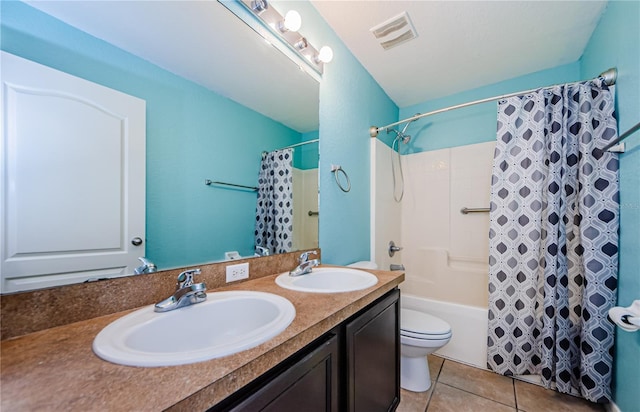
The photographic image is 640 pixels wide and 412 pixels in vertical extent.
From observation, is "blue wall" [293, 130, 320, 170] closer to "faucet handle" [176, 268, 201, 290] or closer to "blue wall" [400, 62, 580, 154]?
"faucet handle" [176, 268, 201, 290]

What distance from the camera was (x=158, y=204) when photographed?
0.86 m

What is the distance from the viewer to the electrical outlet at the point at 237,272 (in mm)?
1039

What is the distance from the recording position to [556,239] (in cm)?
154

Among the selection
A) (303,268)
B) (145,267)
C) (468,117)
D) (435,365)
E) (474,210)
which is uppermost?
(468,117)

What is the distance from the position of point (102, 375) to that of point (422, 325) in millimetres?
1665

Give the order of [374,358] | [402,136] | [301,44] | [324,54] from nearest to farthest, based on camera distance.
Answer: [374,358] → [301,44] → [324,54] → [402,136]

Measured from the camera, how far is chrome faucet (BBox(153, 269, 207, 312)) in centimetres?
73

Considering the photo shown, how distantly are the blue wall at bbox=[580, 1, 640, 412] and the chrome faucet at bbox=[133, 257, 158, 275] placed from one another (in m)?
2.02

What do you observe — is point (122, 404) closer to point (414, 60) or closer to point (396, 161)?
point (414, 60)

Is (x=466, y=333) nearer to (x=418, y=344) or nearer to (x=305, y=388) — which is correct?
(x=418, y=344)

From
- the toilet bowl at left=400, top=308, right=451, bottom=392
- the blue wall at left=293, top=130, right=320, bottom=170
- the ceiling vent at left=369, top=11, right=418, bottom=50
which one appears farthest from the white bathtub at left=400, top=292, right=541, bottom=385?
the ceiling vent at left=369, top=11, right=418, bottom=50

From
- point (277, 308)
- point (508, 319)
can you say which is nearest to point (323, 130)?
point (277, 308)

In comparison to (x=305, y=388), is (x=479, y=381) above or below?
below

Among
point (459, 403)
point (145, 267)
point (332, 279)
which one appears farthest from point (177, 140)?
point (459, 403)
